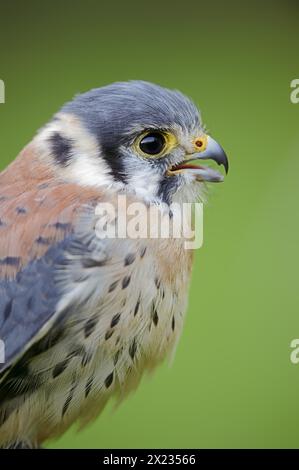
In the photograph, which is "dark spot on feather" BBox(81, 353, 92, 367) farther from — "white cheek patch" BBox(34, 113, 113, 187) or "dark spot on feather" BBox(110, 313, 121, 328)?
"white cheek patch" BBox(34, 113, 113, 187)

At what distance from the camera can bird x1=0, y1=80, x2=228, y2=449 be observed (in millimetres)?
1447

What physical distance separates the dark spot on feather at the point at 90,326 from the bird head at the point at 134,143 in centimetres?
26

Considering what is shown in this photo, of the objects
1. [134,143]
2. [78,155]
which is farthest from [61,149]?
[134,143]

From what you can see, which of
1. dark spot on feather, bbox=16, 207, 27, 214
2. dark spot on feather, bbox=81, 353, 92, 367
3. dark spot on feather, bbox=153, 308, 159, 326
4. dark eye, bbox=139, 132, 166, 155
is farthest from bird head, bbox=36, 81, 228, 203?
dark spot on feather, bbox=81, 353, 92, 367

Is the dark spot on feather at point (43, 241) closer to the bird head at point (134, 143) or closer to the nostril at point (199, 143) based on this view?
the bird head at point (134, 143)

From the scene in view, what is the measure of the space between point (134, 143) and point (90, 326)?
36 cm

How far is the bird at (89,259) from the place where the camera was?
145 centimetres

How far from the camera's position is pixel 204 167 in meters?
1.60

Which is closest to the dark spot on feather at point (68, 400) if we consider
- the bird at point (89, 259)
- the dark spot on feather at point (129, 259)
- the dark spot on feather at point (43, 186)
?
the bird at point (89, 259)

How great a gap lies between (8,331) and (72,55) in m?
1.00

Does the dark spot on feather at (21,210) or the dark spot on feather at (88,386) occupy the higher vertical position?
the dark spot on feather at (21,210)

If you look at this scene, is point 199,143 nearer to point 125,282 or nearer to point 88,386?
point 125,282
